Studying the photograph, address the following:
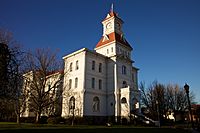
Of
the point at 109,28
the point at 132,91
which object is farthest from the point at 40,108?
the point at 109,28

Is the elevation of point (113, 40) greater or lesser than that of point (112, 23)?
lesser

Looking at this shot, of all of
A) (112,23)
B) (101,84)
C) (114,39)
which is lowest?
(101,84)

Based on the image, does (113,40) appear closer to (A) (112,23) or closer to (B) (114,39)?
(B) (114,39)

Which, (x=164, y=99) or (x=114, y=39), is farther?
(x=164, y=99)

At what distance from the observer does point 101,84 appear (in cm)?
4375

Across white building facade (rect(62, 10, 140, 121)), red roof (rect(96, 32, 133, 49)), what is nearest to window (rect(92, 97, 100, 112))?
white building facade (rect(62, 10, 140, 121))

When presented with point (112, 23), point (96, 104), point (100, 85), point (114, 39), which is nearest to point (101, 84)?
point (100, 85)

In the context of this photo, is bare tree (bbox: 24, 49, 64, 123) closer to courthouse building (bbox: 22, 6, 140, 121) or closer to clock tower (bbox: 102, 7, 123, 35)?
courthouse building (bbox: 22, 6, 140, 121)

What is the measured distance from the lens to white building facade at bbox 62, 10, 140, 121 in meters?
39.7

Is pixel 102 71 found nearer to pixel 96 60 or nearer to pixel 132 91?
pixel 96 60

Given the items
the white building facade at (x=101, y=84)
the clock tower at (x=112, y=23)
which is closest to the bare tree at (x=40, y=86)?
the white building facade at (x=101, y=84)

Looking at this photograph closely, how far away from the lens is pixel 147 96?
51812mm

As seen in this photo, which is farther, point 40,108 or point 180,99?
point 180,99

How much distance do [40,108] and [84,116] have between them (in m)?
9.70
